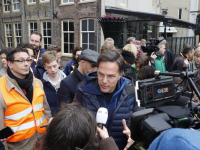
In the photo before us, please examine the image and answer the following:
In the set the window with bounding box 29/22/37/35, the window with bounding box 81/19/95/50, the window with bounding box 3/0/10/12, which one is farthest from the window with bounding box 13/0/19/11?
the window with bounding box 81/19/95/50

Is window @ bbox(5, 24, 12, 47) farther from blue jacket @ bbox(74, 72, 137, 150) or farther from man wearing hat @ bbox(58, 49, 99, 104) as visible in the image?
blue jacket @ bbox(74, 72, 137, 150)

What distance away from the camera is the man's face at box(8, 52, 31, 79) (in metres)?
2.06

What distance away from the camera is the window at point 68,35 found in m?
11.1

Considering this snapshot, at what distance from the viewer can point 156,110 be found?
3.72 ft

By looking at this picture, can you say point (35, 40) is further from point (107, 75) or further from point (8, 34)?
point (8, 34)

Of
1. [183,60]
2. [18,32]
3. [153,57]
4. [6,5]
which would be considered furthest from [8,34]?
[183,60]

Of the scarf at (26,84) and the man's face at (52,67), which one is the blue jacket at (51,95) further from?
the scarf at (26,84)

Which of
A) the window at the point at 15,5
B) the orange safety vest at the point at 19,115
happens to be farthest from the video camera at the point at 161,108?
the window at the point at 15,5

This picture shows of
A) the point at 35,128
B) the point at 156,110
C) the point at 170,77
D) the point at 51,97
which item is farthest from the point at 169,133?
the point at 51,97

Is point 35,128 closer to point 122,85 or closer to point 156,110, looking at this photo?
point 122,85

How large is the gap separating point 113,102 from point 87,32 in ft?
29.7

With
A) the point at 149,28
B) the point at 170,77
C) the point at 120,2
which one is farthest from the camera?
the point at 149,28

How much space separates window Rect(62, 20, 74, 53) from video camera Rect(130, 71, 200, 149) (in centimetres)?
1035

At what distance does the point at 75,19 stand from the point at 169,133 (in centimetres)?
1069
